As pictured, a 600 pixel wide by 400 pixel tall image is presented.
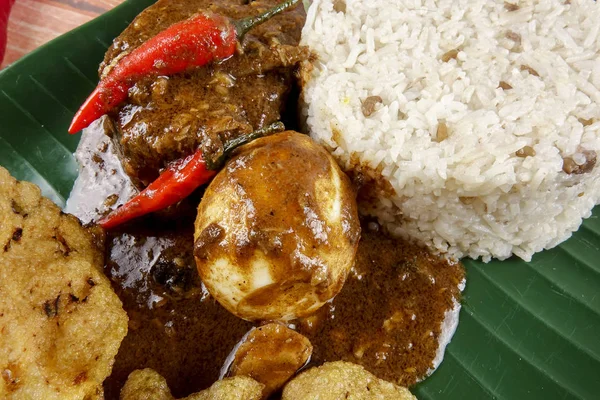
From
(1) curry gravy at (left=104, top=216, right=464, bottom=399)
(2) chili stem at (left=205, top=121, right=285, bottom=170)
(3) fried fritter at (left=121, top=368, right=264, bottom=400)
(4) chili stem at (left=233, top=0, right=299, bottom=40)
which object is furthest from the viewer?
(4) chili stem at (left=233, top=0, right=299, bottom=40)

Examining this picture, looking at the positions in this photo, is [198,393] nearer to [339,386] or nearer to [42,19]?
[339,386]

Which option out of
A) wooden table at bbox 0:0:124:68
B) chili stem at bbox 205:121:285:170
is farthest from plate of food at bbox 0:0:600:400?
wooden table at bbox 0:0:124:68

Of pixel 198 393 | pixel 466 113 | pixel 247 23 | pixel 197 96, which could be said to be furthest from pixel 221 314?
pixel 466 113

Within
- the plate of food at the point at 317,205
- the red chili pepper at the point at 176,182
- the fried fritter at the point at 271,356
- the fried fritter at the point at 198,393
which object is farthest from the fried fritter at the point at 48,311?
the fried fritter at the point at 271,356

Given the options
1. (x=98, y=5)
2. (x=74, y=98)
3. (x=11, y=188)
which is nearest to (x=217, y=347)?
(x=11, y=188)

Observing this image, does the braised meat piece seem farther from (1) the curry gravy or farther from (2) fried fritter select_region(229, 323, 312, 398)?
(2) fried fritter select_region(229, 323, 312, 398)

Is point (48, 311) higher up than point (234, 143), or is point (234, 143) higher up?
point (48, 311)

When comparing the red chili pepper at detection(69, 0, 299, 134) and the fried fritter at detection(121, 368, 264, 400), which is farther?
the red chili pepper at detection(69, 0, 299, 134)
